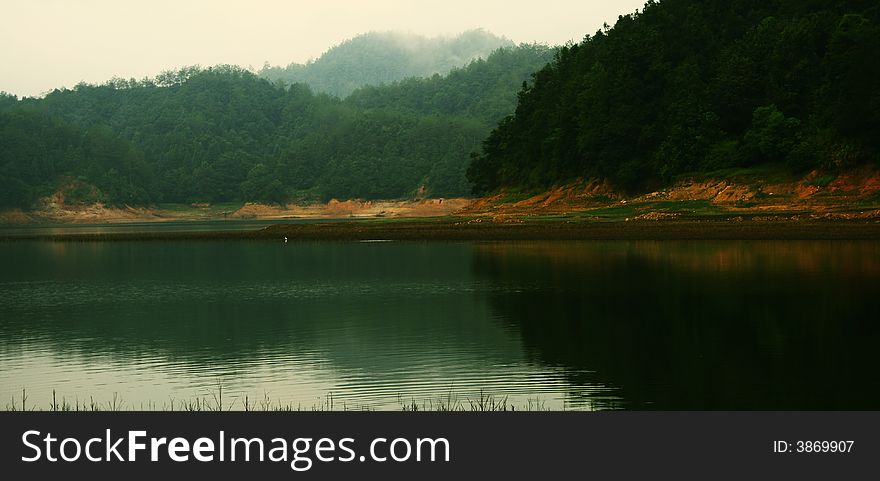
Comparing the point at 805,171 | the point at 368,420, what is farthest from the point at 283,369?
the point at 805,171

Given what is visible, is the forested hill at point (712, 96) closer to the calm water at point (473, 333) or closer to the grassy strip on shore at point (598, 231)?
the grassy strip on shore at point (598, 231)

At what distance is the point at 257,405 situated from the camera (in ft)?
→ 69.9

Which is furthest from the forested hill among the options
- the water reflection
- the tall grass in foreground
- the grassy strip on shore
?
the tall grass in foreground

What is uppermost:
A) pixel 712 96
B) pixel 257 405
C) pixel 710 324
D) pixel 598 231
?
pixel 712 96

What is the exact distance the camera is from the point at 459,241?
86812mm

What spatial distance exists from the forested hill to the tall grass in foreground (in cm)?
7286

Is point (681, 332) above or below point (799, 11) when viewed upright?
below

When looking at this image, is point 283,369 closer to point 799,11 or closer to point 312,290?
point 312,290

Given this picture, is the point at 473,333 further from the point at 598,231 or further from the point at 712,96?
the point at 712,96

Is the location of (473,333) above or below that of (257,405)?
below

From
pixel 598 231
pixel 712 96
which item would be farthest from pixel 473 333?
pixel 712 96

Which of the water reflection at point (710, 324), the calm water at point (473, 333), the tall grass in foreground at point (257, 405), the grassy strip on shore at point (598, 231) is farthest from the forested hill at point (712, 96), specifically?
the tall grass in foreground at point (257, 405)

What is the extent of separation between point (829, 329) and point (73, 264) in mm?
55917

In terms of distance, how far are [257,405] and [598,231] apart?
65.3m
